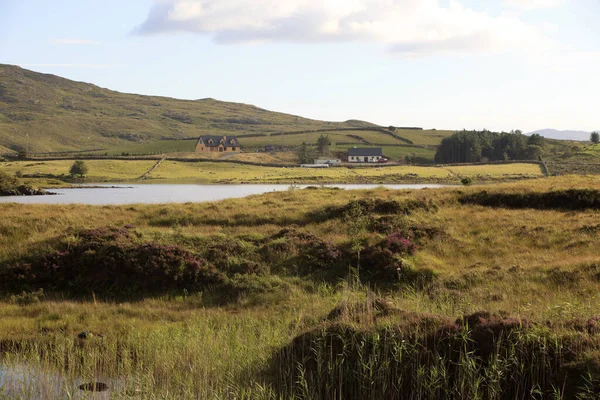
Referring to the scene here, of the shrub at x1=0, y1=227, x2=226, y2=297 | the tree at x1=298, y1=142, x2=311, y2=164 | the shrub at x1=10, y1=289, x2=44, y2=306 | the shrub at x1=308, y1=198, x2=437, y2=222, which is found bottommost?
the shrub at x1=10, y1=289, x2=44, y2=306

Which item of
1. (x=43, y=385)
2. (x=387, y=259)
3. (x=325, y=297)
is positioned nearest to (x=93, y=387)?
(x=43, y=385)

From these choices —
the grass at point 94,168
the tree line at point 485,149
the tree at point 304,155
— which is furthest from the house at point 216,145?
the tree line at point 485,149

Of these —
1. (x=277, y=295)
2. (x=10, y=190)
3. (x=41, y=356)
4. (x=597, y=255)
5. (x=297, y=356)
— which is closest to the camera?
(x=297, y=356)

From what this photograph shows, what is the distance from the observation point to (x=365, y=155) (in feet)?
586

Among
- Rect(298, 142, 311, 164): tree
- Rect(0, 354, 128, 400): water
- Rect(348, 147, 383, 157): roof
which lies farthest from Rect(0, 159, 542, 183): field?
Rect(0, 354, 128, 400): water

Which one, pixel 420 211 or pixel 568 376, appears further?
pixel 420 211

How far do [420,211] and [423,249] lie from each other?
19.1 ft

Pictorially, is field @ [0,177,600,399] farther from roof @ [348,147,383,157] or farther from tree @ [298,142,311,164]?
roof @ [348,147,383,157]

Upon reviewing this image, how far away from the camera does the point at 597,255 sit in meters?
25.7

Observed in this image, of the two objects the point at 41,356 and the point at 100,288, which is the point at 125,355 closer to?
the point at 41,356

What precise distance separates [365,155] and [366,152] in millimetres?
1449

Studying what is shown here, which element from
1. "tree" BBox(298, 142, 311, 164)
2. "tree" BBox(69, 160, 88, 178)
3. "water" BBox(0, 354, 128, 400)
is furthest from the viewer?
"tree" BBox(298, 142, 311, 164)

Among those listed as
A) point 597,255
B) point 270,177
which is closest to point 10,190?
point 270,177

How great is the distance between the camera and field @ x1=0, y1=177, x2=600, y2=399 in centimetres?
1346
